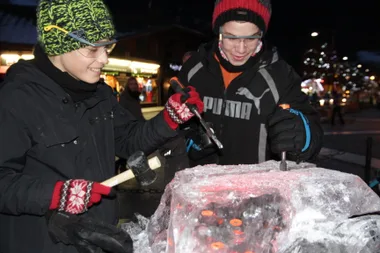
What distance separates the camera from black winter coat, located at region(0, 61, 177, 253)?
5.16 feet

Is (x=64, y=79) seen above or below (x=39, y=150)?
above

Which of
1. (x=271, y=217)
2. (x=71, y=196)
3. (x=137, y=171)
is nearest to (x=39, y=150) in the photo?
(x=71, y=196)

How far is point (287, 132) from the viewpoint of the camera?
6.05ft

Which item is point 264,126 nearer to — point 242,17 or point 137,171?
point 242,17

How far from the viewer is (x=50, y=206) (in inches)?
61.5

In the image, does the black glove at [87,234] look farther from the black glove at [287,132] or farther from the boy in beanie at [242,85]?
the boy in beanie at [242,85]

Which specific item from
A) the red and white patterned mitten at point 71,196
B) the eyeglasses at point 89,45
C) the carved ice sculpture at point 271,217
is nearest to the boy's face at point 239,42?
the eyeglasses at point 89,45

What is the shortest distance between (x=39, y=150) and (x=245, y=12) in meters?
1.56

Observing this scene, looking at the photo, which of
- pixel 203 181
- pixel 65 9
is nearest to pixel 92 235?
pixel 203 181

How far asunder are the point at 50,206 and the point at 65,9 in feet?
3.22

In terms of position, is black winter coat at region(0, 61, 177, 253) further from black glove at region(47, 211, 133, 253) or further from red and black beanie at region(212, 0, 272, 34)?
red and black beanie at region(212, 0, 272, 34)

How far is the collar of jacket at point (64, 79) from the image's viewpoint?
1.83 m

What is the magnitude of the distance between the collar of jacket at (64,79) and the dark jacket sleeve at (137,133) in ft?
1.22

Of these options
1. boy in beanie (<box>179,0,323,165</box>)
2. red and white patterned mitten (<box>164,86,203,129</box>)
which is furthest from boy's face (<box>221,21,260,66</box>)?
red and white patterned mitten (<box>164,86,203,129</box>)
